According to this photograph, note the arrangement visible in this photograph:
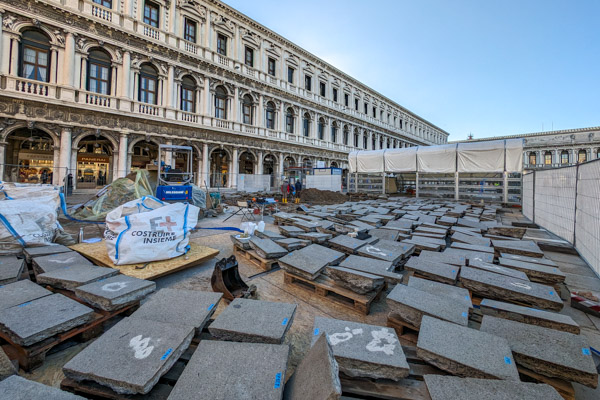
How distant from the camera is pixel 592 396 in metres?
1.79

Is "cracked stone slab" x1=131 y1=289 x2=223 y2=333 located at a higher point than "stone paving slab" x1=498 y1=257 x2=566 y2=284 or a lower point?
lower

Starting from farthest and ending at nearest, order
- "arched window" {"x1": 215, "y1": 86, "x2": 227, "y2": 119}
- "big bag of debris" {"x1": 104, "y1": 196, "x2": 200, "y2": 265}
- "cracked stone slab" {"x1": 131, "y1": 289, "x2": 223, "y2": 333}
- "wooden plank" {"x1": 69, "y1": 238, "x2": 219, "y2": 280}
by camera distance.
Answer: "arched window" {"x1": 215, "y1": 86, "x2": 227, "y2": 119}, "big bag of debris" {"x1": 104, "y1": 196, "x2": 200, "y2": 265}, "wooden plank" {"x1": 69, "y1": 238, "x2": 219, "y2": 280}, "cracked stone slab" {"x1": 131, "y1": 289, "x2": 223, "y2": 333}

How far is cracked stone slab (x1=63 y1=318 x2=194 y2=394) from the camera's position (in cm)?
Result: 147

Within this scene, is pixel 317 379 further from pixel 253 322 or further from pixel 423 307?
pixel 423 307

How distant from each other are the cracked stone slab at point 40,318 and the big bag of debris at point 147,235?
1.34m

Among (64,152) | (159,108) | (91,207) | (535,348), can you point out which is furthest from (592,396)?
(159,108)

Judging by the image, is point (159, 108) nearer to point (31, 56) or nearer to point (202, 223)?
point (31, 56)

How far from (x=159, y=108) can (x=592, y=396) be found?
21.1 m

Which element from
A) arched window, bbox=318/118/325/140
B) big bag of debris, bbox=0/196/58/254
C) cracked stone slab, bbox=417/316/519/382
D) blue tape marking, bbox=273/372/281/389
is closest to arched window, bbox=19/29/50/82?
big bag of debris, bbox=0/196/58/254

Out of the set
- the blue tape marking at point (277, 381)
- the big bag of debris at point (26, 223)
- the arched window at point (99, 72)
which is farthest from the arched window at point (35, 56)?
the blue tape marking at point (277, 381)

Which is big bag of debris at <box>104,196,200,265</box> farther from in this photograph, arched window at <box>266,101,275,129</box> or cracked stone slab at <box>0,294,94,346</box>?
arched window at <box>266,101,275,129</box>

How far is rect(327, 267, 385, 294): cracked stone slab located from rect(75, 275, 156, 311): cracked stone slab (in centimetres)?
213

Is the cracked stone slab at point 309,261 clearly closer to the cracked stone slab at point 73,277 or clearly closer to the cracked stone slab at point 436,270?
the cracked stone slab at point 436,270

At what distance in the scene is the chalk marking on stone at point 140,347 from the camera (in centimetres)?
167
